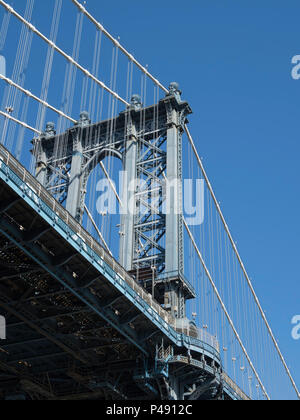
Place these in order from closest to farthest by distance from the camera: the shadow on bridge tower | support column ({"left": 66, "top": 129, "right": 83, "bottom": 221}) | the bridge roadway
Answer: the bridge roadway
the shadow on bridge tower
support column ({"left": 66, "top": 129, "right": 83, "bottom": 221})

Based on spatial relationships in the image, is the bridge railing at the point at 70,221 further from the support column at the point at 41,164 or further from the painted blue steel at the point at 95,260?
the support column at the point at 41,164

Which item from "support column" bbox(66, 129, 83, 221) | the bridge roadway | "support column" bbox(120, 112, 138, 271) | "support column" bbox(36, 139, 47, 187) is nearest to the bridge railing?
the bridge roadway

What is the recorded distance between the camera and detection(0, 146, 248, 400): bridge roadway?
30.7 meters

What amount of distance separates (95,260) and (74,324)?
19.0 feet

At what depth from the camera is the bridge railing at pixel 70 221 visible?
2950 centimetres

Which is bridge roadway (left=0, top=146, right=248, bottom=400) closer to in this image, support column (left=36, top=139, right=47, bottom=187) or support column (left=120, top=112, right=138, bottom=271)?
support column (left=120, top=112, right=138, bottom=271)

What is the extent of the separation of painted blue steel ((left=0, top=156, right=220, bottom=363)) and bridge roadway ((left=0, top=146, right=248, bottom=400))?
Result: 0.05 meters

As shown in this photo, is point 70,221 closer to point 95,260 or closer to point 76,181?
point 95,260

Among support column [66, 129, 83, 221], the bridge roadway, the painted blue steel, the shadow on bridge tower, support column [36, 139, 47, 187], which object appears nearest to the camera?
the painted blue steel

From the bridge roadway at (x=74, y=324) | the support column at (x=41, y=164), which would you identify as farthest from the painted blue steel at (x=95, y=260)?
the support column at (x=41, y=164)

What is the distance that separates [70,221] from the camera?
32.9 meters

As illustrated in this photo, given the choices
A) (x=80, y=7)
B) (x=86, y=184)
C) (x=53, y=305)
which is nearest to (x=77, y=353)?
(x=53, y=305)

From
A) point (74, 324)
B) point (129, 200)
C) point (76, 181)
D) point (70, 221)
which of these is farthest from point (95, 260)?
point (76, 181)

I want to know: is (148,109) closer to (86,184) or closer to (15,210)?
(86,184)
